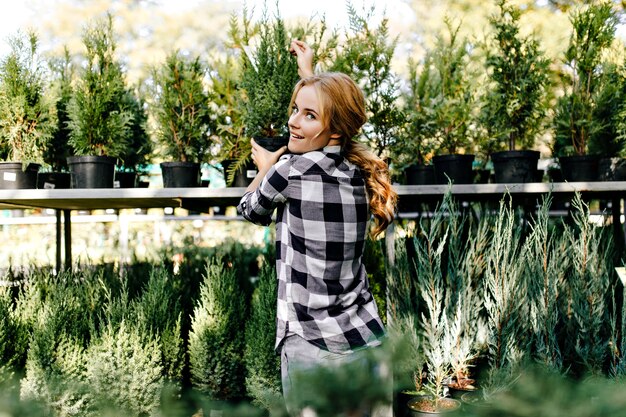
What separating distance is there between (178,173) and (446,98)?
213 centimetres

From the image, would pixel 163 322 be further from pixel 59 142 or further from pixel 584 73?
pixel 584 73

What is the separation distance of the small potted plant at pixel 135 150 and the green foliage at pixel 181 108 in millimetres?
485

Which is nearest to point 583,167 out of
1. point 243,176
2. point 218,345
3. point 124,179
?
point 243,176

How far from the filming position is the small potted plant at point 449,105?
400 centimetres

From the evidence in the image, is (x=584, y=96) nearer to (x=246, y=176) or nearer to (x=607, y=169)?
(x=607, y=169)

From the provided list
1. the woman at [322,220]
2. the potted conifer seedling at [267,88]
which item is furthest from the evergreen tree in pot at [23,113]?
the woman at [322,220]

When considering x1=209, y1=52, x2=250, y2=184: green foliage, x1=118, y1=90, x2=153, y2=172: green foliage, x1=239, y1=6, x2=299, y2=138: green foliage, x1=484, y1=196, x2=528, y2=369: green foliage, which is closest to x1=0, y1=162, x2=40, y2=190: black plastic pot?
x1=118, y1=90, x2=153, y2=172: green foliage

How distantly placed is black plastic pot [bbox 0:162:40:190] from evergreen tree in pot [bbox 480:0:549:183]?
11.0 ft

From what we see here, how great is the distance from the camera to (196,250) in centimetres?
736

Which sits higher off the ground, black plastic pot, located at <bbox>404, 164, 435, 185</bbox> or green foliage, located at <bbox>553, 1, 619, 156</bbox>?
green foliage, located at <bbox>553, 1, 619, 156</bbox>

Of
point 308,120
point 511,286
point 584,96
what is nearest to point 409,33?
point 584,96

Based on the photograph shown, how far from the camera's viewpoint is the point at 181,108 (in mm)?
4172

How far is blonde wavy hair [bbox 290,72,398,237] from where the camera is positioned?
207cm

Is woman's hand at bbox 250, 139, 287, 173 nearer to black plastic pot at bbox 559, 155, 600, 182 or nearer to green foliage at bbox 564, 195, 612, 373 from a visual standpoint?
green foliage at bbox 564, 195, 612, 373
